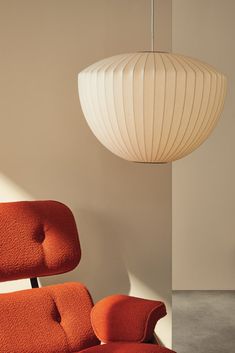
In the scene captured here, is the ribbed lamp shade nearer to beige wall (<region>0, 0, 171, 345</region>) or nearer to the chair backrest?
the chair backrest

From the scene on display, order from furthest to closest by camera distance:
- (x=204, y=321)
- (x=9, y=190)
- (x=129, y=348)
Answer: (x=204, y=321)
(x=9, y=190)
(x=129, y=348)

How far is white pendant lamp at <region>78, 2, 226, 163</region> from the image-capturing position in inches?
55.3

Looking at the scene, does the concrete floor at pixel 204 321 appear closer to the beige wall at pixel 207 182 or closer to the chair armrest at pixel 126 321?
the beige wall at pixel 207 182

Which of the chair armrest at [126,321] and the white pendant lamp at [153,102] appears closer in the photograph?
the white pendant lamp at [153,102]

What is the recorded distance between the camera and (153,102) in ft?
4.62

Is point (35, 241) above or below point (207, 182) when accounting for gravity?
above

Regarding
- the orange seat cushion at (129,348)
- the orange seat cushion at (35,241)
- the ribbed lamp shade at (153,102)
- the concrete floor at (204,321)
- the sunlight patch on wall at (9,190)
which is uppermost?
the ribbed lamp shade at (153,102)

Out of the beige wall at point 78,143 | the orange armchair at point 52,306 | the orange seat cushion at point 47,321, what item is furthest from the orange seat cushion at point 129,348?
the beige wall at point 78,143

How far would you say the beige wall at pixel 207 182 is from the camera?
469 centimetres

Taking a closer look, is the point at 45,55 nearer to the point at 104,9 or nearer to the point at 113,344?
the point at 104,9

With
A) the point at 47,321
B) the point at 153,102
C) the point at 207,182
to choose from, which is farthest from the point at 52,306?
the point at 207,182

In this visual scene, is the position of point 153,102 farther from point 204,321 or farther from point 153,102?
point 204,321

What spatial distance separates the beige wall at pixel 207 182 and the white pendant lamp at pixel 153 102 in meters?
3.27

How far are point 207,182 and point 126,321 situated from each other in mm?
2764
